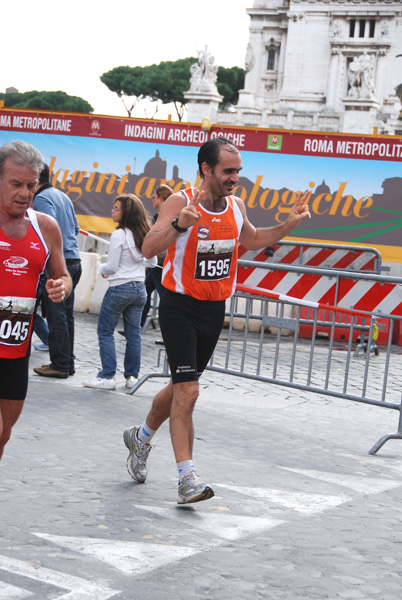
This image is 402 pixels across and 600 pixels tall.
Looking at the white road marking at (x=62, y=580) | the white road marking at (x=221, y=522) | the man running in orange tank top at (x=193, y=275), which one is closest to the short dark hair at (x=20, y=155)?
the man running in orange tank top at (x=193, y=275)

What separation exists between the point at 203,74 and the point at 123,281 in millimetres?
44896

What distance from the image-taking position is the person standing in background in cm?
888

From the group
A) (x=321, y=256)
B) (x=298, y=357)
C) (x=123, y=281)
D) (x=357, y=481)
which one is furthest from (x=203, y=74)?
(x=357, y=481)

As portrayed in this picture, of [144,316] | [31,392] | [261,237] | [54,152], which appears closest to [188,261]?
[261,237]

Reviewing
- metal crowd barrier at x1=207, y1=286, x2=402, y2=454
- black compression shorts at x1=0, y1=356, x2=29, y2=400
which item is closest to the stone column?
metal crowd barrier at x1=207, y1=286, x2=402, y2=454

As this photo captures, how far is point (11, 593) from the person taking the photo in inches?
150

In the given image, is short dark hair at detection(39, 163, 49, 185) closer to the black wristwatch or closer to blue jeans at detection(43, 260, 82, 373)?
blue jeans at detection(43, 260, 82, 373)

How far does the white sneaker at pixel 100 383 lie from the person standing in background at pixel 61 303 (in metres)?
0.38

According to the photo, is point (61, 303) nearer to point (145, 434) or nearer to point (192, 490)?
point (145, 434)

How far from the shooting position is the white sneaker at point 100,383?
8.80 meters

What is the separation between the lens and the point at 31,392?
27.3 feet

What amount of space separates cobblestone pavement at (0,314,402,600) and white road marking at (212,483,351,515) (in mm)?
12

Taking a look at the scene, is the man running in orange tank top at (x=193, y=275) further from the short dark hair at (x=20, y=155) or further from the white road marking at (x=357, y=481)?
the white road marking at (x=357, y=481)

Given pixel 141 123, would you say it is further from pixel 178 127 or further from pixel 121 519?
pixel 121 519
